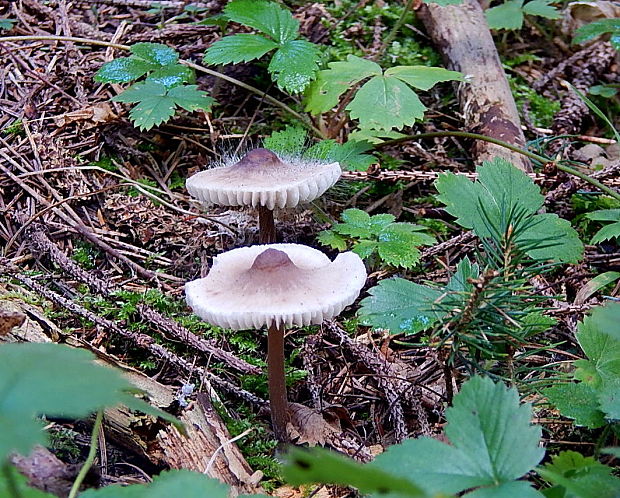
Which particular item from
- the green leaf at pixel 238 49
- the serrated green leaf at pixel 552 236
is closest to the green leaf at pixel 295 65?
the green leaf at pixel 238 49

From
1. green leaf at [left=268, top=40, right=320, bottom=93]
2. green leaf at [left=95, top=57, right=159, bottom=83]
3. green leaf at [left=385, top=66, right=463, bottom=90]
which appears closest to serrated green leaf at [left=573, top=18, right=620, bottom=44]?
green leaf at [left=385, top=66, right=463, bottom=90]

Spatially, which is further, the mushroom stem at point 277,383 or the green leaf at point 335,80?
the green leaf at point 335,80

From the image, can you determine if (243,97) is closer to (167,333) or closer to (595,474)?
(167,333)

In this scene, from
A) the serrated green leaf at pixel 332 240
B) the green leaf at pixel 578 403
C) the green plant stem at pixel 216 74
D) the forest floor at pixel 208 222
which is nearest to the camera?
the green leaf at pixel 578 403

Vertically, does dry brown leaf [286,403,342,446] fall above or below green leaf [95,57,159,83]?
below

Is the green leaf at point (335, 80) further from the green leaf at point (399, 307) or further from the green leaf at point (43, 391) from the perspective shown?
the green leaf at point (43, 391)

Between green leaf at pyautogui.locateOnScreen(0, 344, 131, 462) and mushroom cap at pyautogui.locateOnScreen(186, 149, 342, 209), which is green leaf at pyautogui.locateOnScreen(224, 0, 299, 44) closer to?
mushroom cap at pyautogui.locateOnScreen(186, 149, 342, 209)
